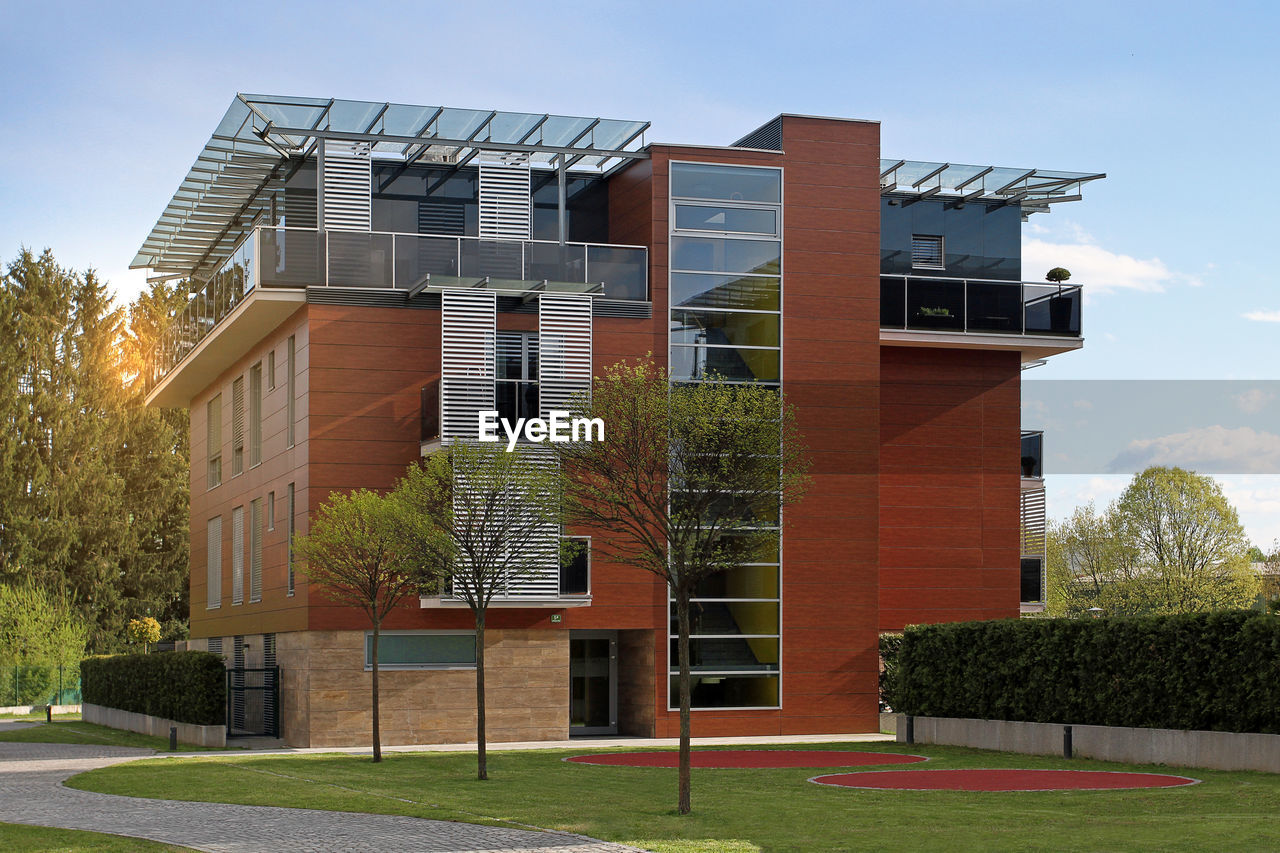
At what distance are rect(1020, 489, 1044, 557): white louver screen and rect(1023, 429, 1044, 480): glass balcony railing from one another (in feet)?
1.61

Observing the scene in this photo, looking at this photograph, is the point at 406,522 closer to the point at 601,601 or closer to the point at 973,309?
the point at 601,601

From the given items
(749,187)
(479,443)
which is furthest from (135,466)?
(479,443)

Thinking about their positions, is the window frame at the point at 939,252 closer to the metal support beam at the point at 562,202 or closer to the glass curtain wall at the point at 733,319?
the glass curtain wall at the point at 733,319

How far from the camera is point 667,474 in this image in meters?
16.8

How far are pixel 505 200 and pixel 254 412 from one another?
8.47m

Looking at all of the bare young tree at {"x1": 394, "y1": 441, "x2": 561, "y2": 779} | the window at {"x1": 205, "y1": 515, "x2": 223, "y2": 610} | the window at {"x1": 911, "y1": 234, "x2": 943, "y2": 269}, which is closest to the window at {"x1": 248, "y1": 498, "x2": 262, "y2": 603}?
the window at {"x1": 205, "y1": 515, "x2": 223, "y2": 610}

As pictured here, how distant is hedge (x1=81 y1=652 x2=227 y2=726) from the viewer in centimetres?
3025

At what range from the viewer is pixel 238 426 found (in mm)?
38250

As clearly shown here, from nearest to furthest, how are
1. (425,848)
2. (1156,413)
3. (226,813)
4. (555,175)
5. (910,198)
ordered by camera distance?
(425,848), (226,813), (1156,413), (555,175), (910,198)

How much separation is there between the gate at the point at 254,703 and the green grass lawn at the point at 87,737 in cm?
151

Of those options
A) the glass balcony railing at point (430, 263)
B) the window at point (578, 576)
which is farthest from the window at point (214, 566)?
the window at point (578, 576)

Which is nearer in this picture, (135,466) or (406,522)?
(406,522)

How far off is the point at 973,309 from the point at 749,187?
21.8 feet

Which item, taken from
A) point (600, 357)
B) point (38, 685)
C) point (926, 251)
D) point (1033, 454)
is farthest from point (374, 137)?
point (38, 685)
